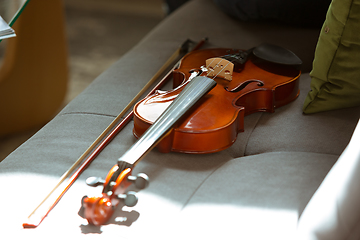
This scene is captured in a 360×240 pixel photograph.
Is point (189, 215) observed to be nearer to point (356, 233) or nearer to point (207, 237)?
point (207, 237)

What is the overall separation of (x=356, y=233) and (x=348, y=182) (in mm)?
106

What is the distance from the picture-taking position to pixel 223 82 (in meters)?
1.09

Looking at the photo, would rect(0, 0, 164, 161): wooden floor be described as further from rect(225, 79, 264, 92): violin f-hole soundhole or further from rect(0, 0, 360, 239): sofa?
rect(225, 79, 264, 92): violin f-hole soundhole

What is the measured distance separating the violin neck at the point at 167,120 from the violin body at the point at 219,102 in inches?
0.9

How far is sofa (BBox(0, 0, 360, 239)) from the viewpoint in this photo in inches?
28.0

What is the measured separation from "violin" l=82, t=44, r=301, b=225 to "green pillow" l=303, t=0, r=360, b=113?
0.08 m

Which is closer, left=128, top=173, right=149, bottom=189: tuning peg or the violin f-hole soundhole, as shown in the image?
left=128, top=173, right=149, bottom=189: tuning peg

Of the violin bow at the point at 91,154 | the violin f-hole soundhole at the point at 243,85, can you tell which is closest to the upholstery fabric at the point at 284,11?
the violin bow at the point at 91,154

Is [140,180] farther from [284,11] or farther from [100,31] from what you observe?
[100,31]

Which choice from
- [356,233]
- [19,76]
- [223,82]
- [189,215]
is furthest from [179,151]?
[19,76]

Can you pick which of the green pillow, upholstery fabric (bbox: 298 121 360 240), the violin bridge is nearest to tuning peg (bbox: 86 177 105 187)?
upholstery fabric (bbox: 298 121 360 240)

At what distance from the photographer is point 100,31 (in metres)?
3.21

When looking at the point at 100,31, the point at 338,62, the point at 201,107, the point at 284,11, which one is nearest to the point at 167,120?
the point at 201,107

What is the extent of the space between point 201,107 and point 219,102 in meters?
0.06
